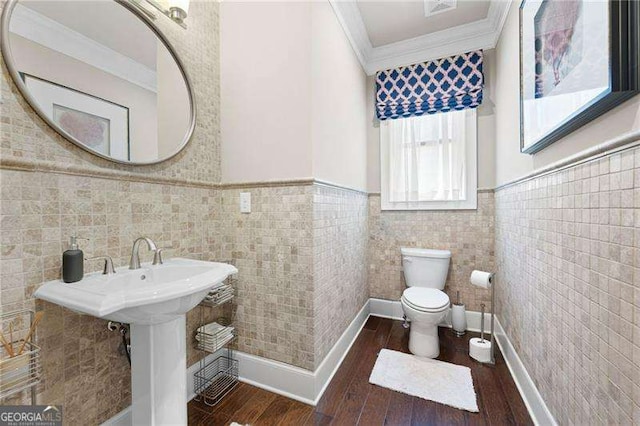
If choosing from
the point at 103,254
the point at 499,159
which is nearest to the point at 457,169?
the point at 499,159

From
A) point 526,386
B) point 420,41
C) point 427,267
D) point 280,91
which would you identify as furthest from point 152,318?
point 420,41

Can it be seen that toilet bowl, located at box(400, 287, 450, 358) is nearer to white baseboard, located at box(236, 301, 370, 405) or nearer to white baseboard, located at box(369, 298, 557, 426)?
white baseboard, located at box(369, 298, 557, 426)

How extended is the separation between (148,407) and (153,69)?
1569mm

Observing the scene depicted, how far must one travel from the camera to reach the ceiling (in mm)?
2002

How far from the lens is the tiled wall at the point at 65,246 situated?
0.91m

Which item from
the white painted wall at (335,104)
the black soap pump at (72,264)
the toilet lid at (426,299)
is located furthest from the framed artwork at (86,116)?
the toilet lid at (426,299)

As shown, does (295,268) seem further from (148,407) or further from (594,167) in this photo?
(594,167)

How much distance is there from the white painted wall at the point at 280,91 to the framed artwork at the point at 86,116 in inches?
24.2

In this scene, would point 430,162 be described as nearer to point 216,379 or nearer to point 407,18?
point 407,18

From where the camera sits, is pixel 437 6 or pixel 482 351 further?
pixel 437 6

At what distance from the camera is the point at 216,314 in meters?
1.70

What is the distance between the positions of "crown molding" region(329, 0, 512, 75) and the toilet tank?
179 centimetres

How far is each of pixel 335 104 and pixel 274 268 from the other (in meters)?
1.20

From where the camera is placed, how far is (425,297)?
75.4 inches
